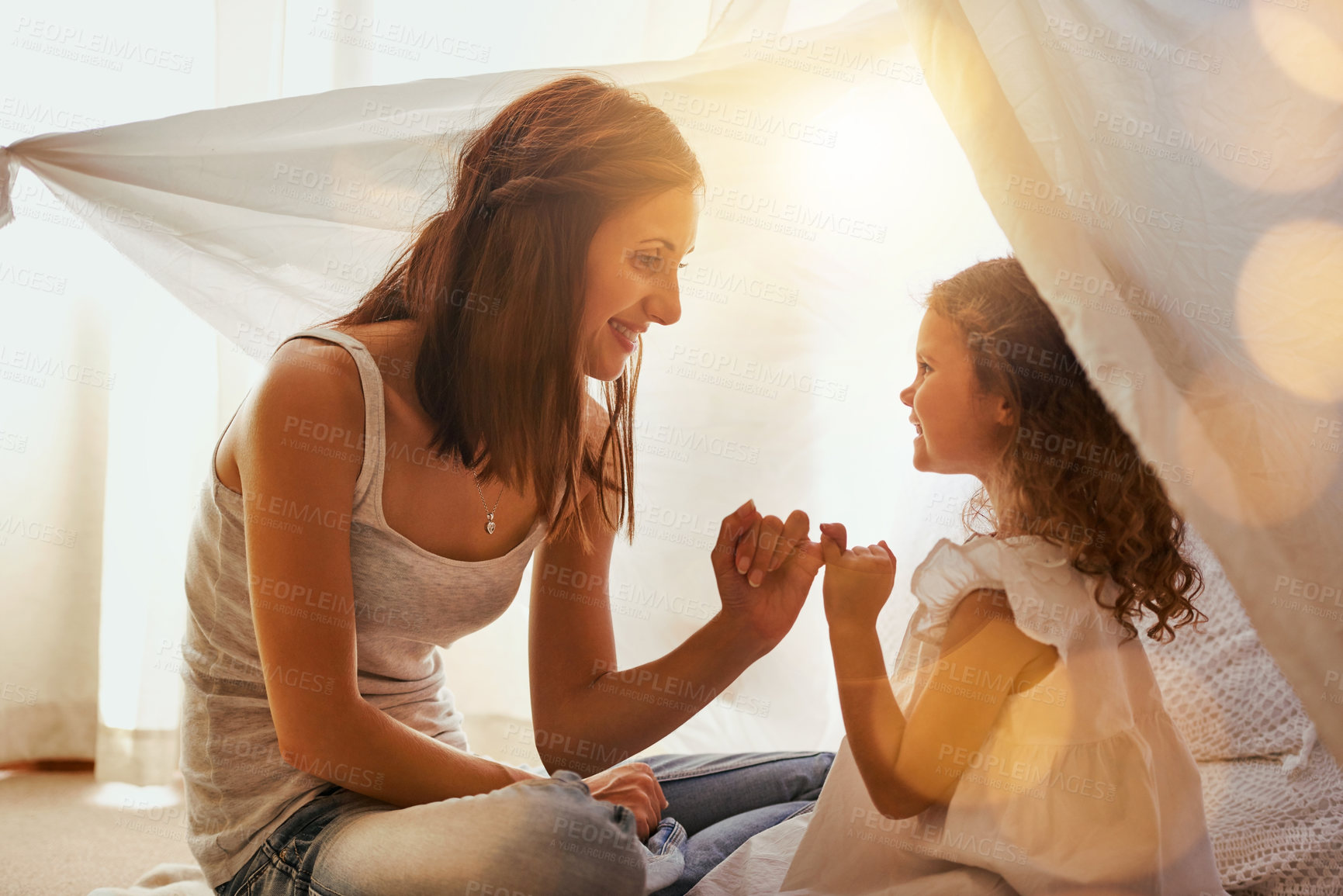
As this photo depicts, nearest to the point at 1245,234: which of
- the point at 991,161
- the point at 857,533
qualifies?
the point at 991,161

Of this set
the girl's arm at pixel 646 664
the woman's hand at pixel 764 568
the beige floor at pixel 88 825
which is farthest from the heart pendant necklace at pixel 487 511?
the beige floor at pixel 88 825

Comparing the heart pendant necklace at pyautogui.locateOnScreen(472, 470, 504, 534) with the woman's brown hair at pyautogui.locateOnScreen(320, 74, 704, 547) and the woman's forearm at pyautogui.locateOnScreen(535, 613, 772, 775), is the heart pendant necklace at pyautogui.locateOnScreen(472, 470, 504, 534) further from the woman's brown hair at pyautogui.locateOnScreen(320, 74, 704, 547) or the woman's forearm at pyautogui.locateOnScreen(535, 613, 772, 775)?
the woman's forearm at pyautogui.locateOnScreen(535, 613, 772, 775)

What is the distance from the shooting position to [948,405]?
0.95 metres

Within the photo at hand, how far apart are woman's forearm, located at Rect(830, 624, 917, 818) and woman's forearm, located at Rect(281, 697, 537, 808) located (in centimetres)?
33

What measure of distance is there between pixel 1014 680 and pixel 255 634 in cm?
69

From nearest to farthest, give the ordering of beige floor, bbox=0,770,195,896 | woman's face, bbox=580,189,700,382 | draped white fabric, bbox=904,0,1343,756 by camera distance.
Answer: draped white fabric, bbox=904,0,1343,756, woman's face, bbox=580,189,700,382, beige floor, bbox=0,770,195,896

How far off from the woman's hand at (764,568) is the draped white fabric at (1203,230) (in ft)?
1.19

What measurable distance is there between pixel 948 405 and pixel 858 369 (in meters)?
0.33

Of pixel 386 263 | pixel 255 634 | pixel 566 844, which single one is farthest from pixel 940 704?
pixel 386 263

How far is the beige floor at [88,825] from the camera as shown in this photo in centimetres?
113

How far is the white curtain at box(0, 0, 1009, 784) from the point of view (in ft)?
3.12

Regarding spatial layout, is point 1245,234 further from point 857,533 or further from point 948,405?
point 857,533

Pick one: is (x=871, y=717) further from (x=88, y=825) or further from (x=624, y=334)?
(x=88, y=825)

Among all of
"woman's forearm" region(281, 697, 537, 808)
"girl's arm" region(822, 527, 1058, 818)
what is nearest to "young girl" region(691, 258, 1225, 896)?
"girl's arm" region(822, 527, 1058, 818)
